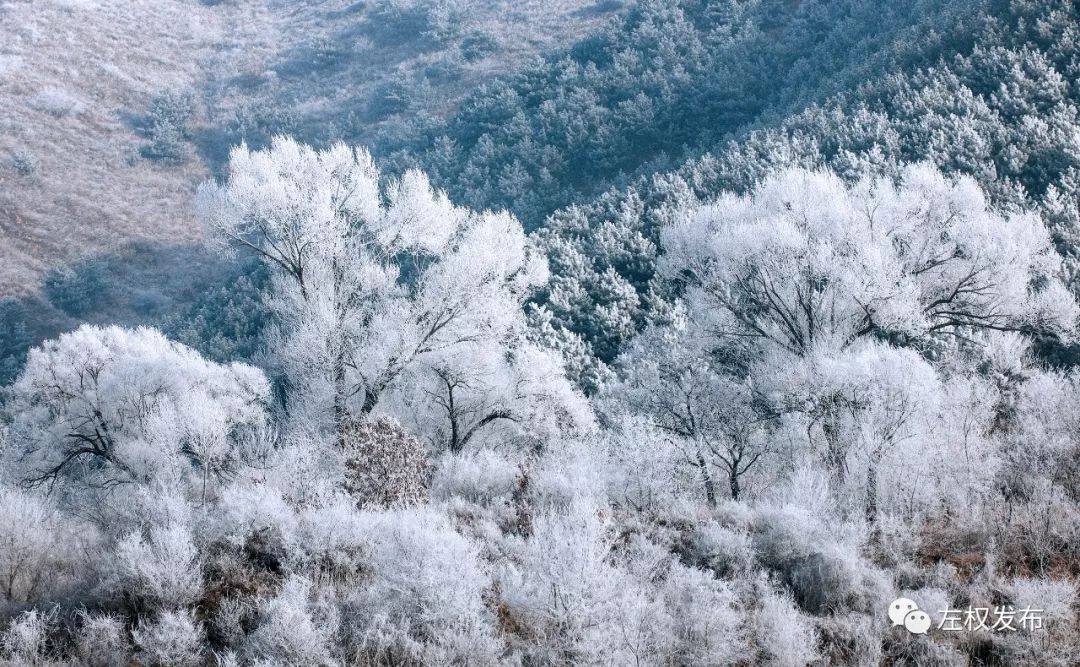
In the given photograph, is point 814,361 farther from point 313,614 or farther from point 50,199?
point 50,199

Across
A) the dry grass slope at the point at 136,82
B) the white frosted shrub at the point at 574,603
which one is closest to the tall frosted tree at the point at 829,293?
the white frosted shrub at the point at 574,603

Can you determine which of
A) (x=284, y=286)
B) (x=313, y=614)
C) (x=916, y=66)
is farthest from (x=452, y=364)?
(x=916, y=66)

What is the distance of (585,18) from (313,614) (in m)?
56.5

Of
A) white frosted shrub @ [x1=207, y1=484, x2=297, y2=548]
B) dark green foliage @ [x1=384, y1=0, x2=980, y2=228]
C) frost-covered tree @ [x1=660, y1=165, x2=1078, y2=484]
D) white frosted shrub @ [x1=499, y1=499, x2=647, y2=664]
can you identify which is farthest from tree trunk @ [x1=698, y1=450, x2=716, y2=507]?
dark green foliage @ [x1=384, y1=0, x2=980, y2=228]

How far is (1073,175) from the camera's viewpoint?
23453 millimetres

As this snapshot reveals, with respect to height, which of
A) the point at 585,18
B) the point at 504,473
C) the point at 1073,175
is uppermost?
the point at 585,18

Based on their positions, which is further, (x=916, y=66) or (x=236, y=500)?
(x=916, y=66)

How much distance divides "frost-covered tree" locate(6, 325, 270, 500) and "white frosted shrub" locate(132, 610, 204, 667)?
8.63 m

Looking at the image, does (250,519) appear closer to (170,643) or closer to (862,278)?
(170,643)

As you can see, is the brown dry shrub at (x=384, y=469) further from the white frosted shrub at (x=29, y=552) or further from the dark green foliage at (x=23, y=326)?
the dark green foliage at (x=23, y=326)

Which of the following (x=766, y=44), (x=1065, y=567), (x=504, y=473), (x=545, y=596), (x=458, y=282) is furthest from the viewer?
(x=766, y=44)

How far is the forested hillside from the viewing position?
8.10 m

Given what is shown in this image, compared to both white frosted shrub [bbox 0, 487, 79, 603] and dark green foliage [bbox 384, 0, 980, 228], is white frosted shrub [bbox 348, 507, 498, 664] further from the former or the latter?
dark green foliage [bbox 384, 0, 980, 228]

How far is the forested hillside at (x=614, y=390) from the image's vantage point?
8.10 metres
